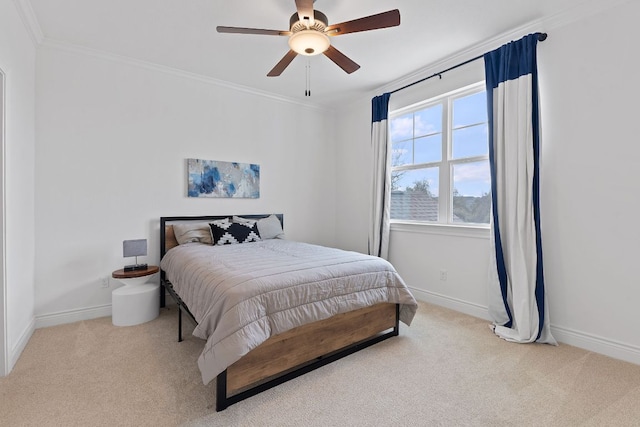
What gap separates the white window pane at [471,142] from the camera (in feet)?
10.3

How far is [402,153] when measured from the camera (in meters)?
4.06

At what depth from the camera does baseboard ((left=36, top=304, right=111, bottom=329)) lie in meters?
2.88

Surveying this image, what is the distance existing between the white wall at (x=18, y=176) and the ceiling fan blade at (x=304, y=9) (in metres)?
2.03

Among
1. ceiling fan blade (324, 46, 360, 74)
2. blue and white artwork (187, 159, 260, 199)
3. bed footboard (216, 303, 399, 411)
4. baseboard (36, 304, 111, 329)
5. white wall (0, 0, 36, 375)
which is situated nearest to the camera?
bed footboard (216, 303, 399, 411)

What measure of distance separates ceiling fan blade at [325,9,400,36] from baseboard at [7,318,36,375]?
3.28 metres

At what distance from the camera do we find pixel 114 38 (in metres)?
2.90

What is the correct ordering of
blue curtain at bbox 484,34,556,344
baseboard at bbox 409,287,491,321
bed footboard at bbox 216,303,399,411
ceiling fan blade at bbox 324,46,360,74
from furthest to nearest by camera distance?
baseboard at bbox 409,287,491,321 → blue curtain at bbox 484,34,556,344 → ceiling fan blade at bbox 324,46,360,74 → bed footboard at bbox 216,303,399,411

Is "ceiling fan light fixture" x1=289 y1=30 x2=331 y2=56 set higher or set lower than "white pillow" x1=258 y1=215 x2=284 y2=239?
higher

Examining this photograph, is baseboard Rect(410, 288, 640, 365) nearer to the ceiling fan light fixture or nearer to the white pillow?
the white pillow

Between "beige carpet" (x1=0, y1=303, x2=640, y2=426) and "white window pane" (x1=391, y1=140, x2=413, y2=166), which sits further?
"white window pane" (x1=391, y1=140, x2=413, y2=166)

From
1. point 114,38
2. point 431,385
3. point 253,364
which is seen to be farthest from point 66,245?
point 431,385

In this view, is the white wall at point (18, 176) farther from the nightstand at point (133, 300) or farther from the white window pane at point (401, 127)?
the white window pane at point (401, 127)

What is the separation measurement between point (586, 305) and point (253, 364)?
2.68 m

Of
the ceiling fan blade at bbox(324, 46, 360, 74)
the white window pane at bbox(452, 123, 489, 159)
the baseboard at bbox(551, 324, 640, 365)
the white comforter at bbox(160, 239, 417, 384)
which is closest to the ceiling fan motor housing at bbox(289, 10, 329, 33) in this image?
the ceiling fan blade at bbox(324, 46, 360, 74)
